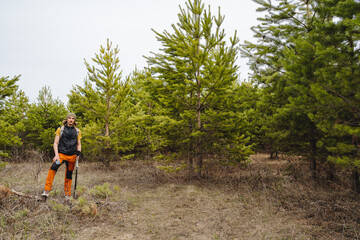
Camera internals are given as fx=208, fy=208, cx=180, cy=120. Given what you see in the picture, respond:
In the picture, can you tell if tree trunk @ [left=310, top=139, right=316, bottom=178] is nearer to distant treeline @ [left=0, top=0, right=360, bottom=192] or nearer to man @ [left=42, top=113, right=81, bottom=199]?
distant treeline @ [left=0, top=0, right=360, bottom=192]

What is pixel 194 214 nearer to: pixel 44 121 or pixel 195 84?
pixel 195 84

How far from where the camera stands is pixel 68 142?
18.9 ft

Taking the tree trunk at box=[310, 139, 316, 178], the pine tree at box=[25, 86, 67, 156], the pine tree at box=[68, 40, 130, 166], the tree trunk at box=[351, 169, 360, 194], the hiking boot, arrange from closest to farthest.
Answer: the hiking boot → the tree trunk at box=[351, 169, 360, 194] → the tree trunk at box=[310, 139, 316, 178] → the pine tree at box=[68, 40, 130, 166] → the pine tree at box=[25, 86, 67, 156]

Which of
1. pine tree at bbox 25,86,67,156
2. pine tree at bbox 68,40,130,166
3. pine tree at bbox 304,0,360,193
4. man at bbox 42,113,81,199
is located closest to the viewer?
pine tree at bbox 304,0,360,193

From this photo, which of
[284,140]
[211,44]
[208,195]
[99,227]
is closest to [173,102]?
[211,44]

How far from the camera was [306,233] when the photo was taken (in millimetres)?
3949

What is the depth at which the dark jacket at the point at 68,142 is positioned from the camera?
225 inches

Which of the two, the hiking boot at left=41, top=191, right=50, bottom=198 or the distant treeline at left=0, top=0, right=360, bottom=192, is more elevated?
the distant treeline at left=0, top=0, right=360, bottom=192

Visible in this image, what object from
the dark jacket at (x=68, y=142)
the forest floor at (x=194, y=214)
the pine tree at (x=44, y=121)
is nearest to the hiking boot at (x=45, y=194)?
the forest floor at (x=194, y=214)

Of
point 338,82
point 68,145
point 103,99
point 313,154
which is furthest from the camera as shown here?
point 103,99

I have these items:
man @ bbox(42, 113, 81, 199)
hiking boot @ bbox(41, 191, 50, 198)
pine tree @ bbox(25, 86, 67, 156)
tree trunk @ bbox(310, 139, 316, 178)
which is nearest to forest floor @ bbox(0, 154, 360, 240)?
hiking boot @ bbox(41, 191, 50, 198)

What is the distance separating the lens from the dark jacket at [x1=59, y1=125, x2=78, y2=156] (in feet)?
18.8

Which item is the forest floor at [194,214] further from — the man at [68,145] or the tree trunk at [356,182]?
the man at [68,145]

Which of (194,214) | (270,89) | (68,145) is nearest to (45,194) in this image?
(68,145)
